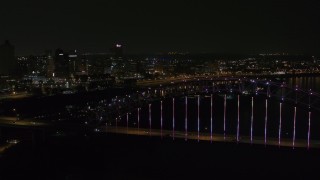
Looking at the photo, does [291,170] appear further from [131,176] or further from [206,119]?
[206,119]

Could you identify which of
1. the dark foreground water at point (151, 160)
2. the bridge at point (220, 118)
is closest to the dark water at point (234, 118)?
the bridge at point (220, 118)

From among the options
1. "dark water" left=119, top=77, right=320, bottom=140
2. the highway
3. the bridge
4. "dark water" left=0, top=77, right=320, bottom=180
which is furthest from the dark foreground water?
"dark water" left=119, top=77, right=320, bottom=140

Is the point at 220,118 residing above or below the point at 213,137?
below

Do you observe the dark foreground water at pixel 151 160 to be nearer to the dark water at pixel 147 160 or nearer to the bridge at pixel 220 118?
the dark water at pixel 147 160

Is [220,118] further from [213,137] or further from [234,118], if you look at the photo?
[213,137]

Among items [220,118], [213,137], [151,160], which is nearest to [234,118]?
[220,118]
